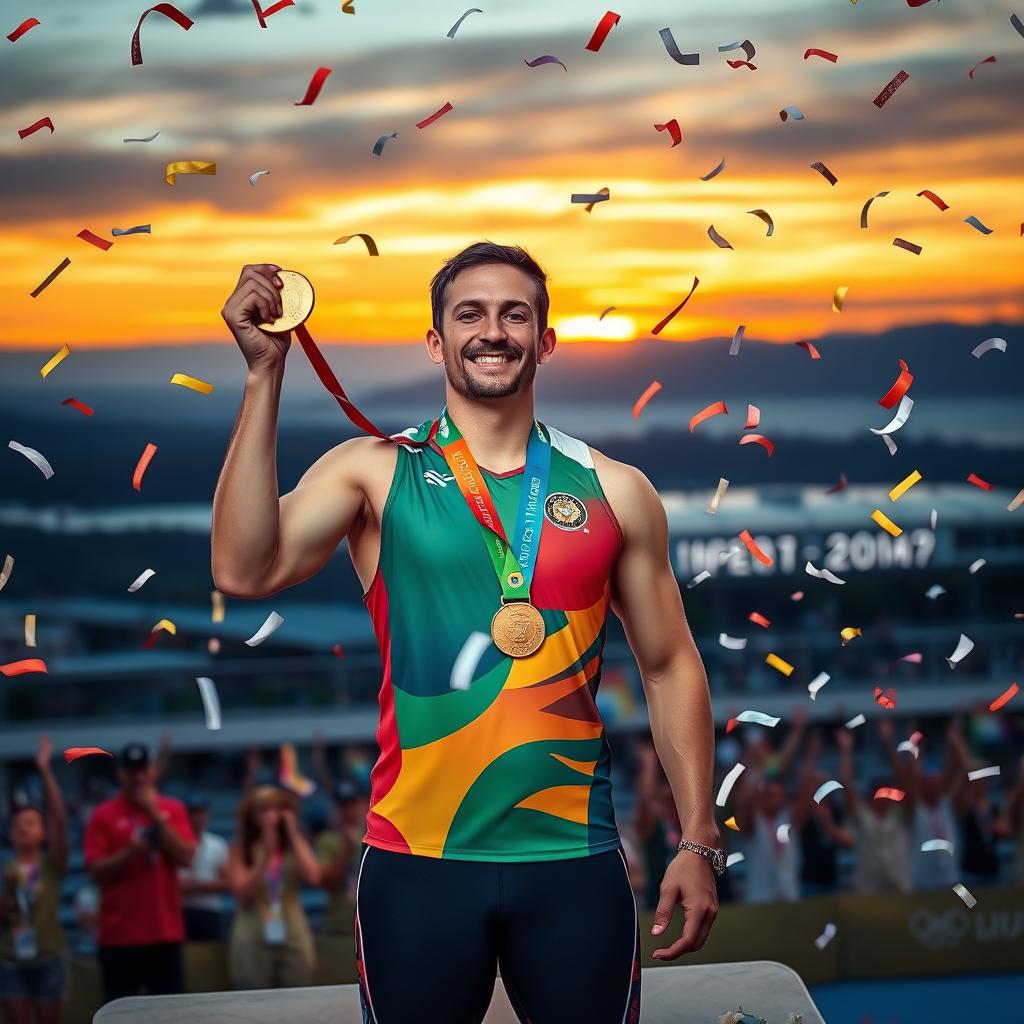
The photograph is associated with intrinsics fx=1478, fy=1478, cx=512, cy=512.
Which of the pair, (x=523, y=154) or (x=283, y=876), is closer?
(x=283, y=876)

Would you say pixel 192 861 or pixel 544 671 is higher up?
pixel 544 671

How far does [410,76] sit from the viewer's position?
7332 millimetres

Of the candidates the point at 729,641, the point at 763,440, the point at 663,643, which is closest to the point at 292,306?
the point at 663,643

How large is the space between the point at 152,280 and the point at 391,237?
58.1 inches

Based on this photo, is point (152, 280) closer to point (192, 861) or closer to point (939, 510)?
point (192, 861)

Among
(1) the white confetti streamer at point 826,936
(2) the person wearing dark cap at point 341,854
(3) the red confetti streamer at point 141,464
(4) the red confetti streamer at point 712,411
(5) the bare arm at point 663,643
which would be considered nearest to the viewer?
(5) the bare arm at point 663,643

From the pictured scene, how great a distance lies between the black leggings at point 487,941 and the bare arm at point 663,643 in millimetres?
Answer: 229

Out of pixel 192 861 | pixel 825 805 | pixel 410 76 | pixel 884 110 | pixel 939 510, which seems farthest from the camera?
pixel 939 510

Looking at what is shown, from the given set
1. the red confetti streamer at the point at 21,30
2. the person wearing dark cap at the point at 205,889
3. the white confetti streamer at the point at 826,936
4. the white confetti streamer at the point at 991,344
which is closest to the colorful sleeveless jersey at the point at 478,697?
the red confetti streamer at the point at 21,30

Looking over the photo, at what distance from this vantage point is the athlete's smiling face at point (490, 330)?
2.12m

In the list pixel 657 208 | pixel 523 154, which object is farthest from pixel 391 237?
pixel 657 208

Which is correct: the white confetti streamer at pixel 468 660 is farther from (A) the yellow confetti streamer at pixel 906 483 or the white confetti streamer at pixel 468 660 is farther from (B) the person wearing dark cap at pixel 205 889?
(B) the person wearing dark cap at pixel 205 889

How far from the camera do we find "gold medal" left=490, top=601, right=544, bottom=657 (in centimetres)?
206

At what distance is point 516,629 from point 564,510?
0.20 metres
